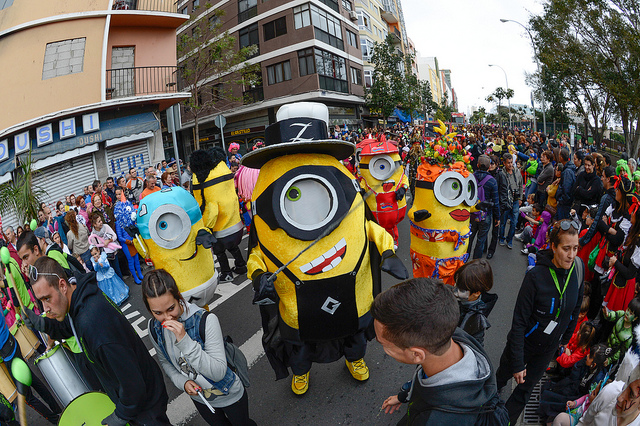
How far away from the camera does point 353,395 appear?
321cm

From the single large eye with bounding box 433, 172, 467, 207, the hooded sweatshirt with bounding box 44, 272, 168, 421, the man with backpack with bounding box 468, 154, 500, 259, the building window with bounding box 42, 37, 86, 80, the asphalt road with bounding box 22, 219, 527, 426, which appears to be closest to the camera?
the hooded sweatshirt with bounding box 44, 272, 168, 421

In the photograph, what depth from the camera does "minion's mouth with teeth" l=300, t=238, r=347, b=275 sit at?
8.80 feet

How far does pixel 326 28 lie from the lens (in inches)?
933

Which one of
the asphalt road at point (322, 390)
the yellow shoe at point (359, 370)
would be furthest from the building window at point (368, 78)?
the yellow shoe at point (359, 370)

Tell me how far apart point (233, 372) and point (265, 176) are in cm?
146

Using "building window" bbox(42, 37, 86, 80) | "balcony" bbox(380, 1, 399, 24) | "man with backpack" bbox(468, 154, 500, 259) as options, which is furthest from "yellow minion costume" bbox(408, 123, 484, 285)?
"balcony" bbox(380, 1, 399, 24)

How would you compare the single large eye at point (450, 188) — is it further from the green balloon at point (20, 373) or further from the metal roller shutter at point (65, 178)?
the metal roller shutter at point (65, 178)

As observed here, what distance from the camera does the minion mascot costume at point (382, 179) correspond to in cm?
585

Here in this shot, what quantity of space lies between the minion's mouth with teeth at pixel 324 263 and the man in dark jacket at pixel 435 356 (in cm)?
123

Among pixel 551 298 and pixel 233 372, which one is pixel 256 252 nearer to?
pixel 233 372

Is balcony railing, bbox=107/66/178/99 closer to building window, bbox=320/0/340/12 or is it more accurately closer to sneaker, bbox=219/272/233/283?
sneaker, bbox=219/272/233/283

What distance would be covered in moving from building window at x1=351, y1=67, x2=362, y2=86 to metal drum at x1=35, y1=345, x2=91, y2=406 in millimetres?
27044

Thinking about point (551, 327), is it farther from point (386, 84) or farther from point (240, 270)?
point (386, 84)

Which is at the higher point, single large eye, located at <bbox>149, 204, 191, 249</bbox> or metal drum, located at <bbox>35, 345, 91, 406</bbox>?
single large eye, located at <bbox>149, 204, 191, 249</bbox>
